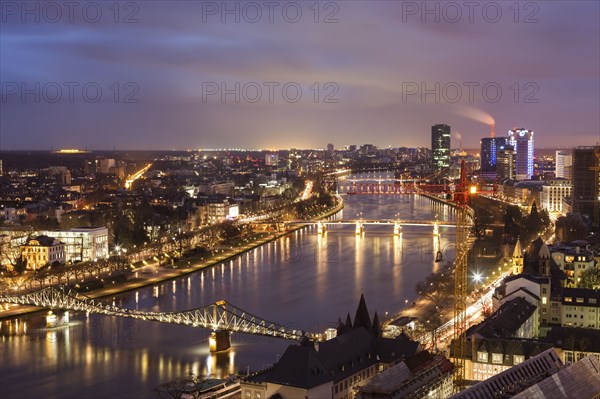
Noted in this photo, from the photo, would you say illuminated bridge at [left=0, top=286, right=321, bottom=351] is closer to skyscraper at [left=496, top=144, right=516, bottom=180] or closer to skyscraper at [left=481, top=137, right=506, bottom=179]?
skyscraper at [left=496, top=144, right=516, bottom=180]

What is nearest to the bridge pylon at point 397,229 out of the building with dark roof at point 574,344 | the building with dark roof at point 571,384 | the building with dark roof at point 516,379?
the building with dark roof at point 574,344

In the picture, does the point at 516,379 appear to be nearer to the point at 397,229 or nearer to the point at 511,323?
the point at 511,323

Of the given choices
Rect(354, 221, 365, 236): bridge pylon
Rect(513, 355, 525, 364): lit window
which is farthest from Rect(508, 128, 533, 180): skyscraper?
Rect(513, 355, 525, 364): lit window

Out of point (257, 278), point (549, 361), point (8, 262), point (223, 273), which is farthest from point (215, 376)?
point (8, 262)

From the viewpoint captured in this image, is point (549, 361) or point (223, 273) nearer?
point (549, 361)

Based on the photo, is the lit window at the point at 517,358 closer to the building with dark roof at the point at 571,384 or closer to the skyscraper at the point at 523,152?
the building with dark roof at the point at 571,384

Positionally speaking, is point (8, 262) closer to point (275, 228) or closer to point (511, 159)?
point (275, 228)
